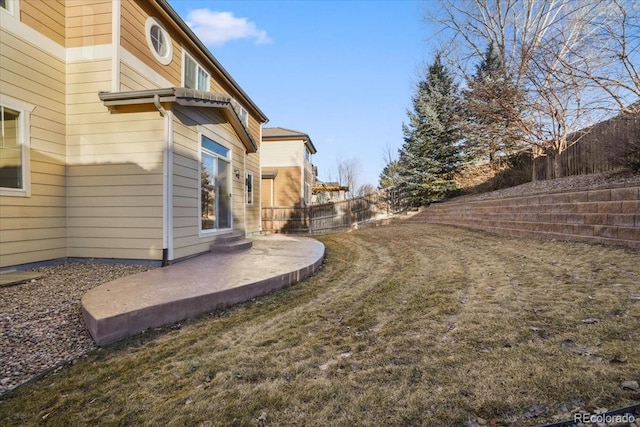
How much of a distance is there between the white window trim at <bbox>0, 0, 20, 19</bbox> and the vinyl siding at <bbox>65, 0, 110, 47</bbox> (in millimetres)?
811

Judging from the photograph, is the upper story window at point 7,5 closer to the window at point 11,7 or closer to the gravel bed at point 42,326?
the window at point 11,7

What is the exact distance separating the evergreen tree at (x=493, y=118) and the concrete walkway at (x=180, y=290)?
9.48 m

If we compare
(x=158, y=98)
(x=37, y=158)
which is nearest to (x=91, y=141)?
(x=37, y=158)

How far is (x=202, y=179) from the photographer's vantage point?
6352mm

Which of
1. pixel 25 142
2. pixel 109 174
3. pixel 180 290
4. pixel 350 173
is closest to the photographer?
pixel 180 290

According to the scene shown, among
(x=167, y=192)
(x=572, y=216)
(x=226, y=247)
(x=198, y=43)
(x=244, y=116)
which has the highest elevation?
(x=198, y=43)

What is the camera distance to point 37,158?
16.4ft

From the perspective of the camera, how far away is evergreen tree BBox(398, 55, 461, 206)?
13414 mm

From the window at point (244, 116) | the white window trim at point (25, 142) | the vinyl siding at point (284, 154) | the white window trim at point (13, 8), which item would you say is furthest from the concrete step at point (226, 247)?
the vinyl siding at point (284, 154)

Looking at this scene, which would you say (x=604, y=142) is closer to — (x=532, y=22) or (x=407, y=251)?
(x=407, y=251)

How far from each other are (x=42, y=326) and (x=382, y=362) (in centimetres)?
331

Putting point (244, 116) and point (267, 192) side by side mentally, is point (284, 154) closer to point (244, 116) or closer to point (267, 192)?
point (267, 192)

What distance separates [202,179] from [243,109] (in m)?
6.77

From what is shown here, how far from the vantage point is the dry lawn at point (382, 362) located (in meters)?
1.75
